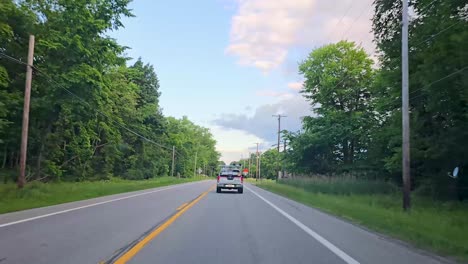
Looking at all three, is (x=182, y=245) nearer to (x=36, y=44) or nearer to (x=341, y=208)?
(x=341, y=208)

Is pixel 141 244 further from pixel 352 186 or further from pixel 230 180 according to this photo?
pixel 352 186

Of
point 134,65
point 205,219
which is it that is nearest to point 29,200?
point 205,219

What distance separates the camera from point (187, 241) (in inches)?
412

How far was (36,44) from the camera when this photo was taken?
34.7m

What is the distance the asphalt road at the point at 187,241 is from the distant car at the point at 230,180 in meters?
19.8

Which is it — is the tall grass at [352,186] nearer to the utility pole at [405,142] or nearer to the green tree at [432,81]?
the green tree at [432,81]

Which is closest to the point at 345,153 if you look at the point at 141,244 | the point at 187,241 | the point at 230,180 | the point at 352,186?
the point at 352,186

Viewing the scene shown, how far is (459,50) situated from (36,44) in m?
29.2

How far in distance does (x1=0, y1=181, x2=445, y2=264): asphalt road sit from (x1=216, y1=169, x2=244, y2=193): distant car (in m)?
19.8

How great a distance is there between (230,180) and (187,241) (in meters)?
25.6

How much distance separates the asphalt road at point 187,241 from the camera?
8523mm

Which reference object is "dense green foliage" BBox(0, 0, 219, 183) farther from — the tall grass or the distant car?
the tall grass

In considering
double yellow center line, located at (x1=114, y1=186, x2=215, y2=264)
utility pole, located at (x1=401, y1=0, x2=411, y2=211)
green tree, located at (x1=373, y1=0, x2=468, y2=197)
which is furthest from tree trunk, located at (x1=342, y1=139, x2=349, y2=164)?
double yellow center line, located at (x1=114, y1=186, x2=215, y2=264)

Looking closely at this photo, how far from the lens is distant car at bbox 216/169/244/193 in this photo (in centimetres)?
3588
